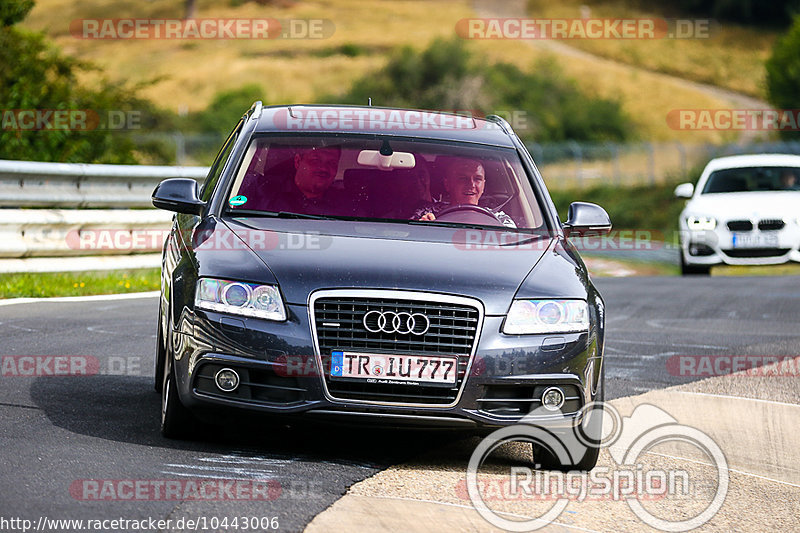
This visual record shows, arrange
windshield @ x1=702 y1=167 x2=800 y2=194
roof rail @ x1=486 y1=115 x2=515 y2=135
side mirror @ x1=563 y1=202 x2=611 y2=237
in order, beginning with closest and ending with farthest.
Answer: side mirror @ x1=563 y1=202 x2=611 y2=237 < roof rail @ x1=486 y1=115 x2=515 y2=135 < windshield @ x1=702 y1=167 x2=800 y2=194

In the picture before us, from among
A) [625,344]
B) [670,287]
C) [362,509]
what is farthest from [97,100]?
[362,509]

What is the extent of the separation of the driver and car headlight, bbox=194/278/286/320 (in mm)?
1239

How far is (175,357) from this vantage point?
21.7 feet

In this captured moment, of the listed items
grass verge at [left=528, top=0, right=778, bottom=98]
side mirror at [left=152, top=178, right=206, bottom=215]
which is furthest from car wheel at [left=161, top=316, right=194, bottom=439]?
grass verge at [left=528, top=0, right=778, bottom=98]

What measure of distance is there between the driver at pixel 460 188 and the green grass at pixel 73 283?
20.4 feet

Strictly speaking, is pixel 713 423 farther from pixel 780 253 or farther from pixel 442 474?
pixel 780 253

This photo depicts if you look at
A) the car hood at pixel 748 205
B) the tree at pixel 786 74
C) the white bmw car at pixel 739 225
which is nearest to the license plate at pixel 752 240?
the white bmw car at pixel 739 225

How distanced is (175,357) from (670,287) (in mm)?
12032

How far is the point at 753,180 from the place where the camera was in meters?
21.2

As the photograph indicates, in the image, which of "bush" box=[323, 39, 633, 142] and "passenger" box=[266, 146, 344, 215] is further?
"bush" box=[323, 39, 633, 142]

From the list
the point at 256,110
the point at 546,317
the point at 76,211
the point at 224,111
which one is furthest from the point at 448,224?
the point at 224,111

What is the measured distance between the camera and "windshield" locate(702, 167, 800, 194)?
20984 mm

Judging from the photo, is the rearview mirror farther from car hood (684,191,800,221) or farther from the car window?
car hood (684,191,800,221)

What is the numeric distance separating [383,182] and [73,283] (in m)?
7.10
